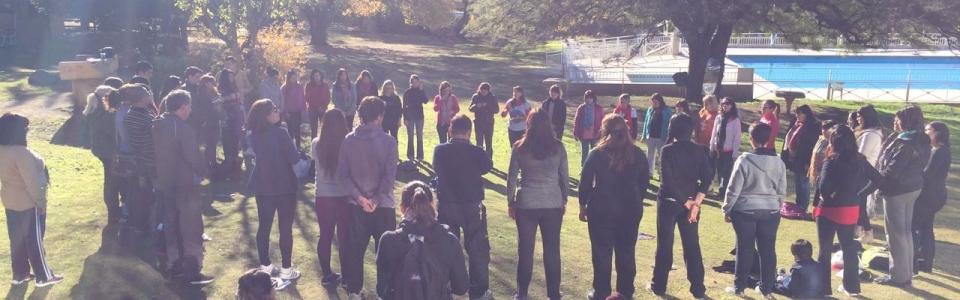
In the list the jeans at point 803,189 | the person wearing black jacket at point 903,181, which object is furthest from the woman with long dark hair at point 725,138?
the person wearing black jacket at point 903,181

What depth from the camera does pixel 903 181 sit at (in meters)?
6.89

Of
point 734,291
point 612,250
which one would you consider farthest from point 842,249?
point 612,250

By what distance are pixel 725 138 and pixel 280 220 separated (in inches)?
239

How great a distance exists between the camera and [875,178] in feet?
21.9

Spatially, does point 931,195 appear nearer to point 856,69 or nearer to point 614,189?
point 614,189

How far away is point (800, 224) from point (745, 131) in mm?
8048

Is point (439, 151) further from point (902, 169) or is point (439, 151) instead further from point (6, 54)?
point (6, 54)

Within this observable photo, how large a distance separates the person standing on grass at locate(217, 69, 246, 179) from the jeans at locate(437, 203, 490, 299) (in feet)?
17.0

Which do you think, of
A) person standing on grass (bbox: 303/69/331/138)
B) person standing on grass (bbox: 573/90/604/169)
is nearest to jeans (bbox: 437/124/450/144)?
person standing on grass (bbox: 303/69/331/138)

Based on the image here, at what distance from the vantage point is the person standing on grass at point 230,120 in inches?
415

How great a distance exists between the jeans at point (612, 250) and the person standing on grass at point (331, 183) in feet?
6.00

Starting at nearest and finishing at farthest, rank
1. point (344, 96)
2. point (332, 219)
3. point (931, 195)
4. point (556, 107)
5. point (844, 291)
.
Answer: point (332, 219)
point (844, 291)
point (931, 195)
point (344, 96)
point (556, 107)

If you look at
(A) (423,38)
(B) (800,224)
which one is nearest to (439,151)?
(B) (800,224)

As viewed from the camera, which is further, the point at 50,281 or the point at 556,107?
the point at 556,107
